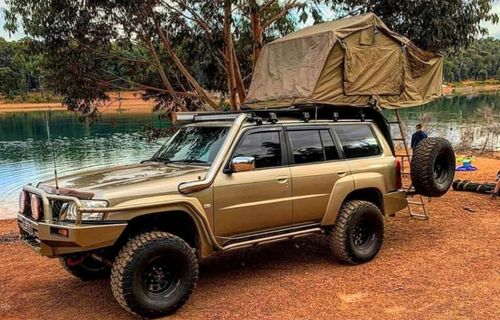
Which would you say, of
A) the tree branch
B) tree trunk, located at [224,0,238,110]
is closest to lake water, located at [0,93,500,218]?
tree trunk, located at [224,0,238,110]

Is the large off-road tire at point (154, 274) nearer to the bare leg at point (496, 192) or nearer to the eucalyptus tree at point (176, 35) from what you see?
the eucalyptus tree at point (176, 35)

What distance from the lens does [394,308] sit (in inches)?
202

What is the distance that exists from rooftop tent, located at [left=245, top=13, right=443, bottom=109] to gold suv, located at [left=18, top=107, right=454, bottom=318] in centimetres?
36

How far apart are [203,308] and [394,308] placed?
188cm

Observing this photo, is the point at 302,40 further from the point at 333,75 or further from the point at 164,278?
the point at 164,278

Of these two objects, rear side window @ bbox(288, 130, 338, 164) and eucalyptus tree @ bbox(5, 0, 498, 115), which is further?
eucalyptus tree @ bbox(5, 0, 498, 115)

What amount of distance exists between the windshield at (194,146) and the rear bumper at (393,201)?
2613mm

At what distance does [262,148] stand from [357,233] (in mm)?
1859

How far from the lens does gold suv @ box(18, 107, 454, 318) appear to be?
4.77m

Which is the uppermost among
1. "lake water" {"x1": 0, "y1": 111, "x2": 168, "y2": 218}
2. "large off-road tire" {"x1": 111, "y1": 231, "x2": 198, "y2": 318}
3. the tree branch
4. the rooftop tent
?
the tree branch

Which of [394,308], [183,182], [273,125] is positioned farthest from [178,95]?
[394,308]

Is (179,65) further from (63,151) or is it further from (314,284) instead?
(63,151)

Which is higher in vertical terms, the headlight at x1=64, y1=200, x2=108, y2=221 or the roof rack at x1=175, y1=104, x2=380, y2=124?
the roof rack at x1=175, y1=104, x2=380, y2=124

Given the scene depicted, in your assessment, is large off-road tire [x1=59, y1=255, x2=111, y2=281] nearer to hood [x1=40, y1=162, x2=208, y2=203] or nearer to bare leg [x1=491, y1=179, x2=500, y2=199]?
hood [x1=40, y1=162, x2=208, y2=203]
